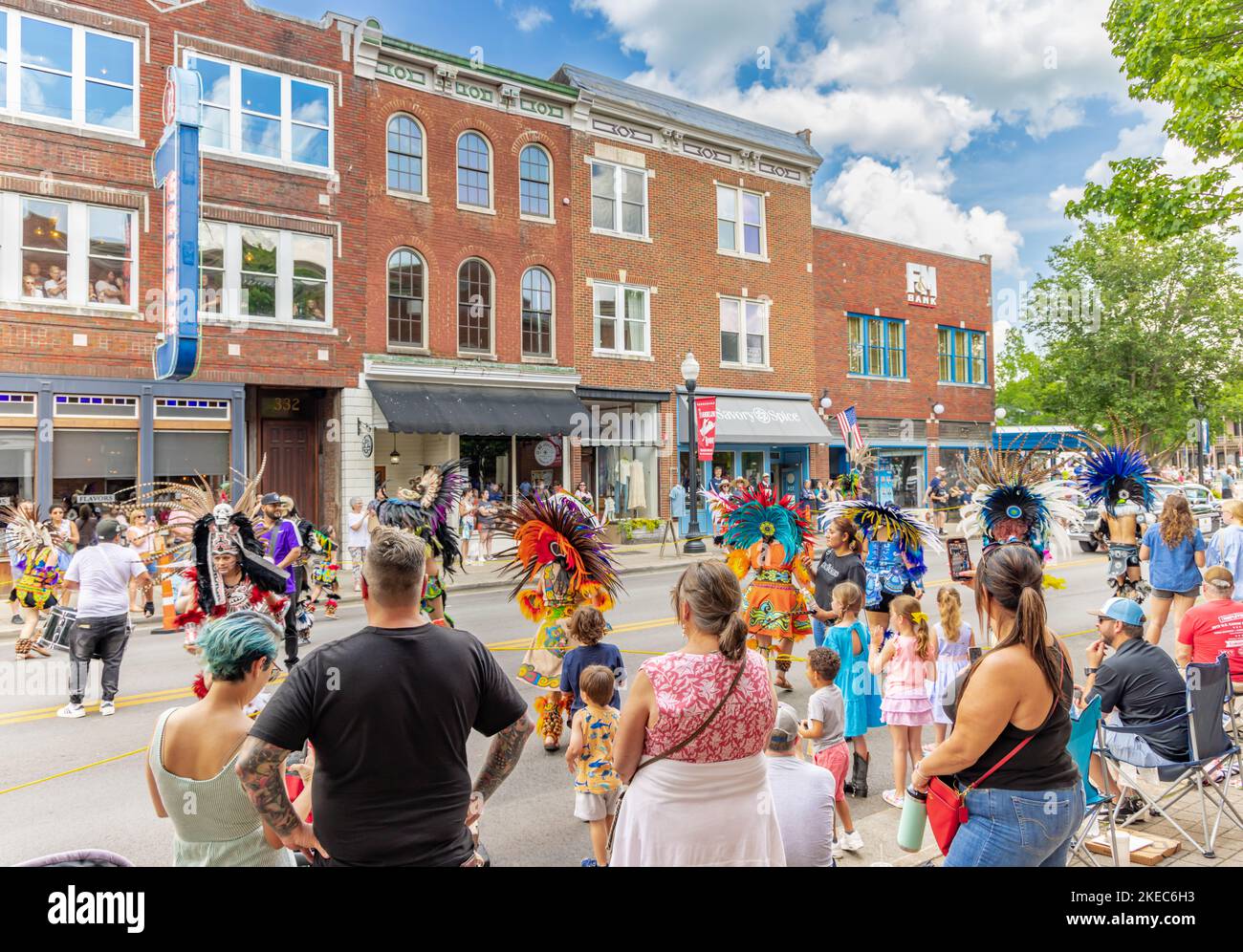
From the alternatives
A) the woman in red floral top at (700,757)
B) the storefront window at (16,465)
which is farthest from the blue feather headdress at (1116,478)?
the storefront window at (16,465)

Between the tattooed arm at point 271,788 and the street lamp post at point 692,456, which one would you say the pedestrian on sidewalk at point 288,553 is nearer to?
the tattooed arm at point 271,788

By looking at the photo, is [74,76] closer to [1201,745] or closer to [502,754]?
[502,754]

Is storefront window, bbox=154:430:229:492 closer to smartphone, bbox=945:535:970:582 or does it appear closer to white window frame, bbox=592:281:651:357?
white window frame, bbox=592:281:651:357

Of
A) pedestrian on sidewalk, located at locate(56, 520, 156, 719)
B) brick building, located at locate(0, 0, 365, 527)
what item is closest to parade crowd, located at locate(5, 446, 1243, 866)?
pedestrian on sidewalk, located at locate(56, 520, 156, 719)

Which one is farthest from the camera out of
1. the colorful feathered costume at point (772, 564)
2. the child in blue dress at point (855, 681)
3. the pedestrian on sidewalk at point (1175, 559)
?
the pedestrian on sidewalk at point (1175, 559)

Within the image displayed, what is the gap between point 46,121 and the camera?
15734mm

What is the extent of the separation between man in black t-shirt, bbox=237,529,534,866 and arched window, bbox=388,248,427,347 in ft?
60.4

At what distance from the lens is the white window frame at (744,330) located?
26.1 meters

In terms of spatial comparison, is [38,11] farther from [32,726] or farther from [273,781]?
[273,781]

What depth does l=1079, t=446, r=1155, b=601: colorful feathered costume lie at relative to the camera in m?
10.1

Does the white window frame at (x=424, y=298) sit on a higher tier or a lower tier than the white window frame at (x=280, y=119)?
lower

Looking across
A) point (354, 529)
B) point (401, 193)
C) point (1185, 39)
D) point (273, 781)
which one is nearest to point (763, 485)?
point (273, 781)

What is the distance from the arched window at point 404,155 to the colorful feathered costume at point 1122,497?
16.4m

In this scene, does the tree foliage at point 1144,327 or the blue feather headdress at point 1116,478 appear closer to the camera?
the blue feather headdress at point 1116,478
